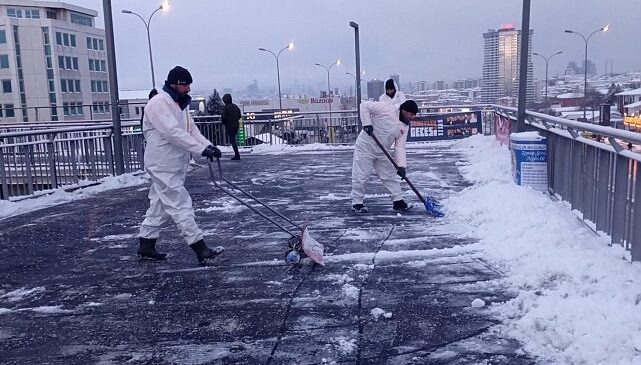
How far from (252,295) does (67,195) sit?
6959mm

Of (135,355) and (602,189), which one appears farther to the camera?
(602,189)

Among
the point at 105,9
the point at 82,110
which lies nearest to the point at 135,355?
the point at 105,9

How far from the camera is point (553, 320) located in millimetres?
3859

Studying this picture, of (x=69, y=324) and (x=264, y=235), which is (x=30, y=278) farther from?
(x=264, y=235)

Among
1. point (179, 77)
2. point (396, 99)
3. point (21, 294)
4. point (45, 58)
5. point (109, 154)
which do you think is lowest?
point (21, 294)

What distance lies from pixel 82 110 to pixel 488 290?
251 feet

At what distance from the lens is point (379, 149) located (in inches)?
324

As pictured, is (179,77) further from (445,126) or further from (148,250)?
(445,126)

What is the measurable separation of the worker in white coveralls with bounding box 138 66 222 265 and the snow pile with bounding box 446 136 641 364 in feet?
9.70

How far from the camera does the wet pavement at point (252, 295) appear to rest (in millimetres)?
3832

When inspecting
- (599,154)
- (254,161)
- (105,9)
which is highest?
(105,9)

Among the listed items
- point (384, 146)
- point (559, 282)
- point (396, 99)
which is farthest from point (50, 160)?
point (559, 282)

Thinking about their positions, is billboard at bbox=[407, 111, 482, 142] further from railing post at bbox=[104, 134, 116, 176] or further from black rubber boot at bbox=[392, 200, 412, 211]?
black rubber boot at bbox=[392, 200, 412, 211]

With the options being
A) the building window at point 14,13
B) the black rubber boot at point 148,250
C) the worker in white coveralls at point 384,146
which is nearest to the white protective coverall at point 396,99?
the worker in white coveralls at point 384,146
